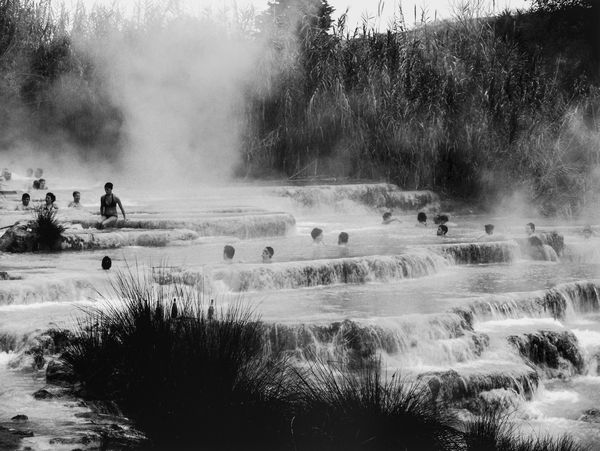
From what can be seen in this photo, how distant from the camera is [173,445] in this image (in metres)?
4.49

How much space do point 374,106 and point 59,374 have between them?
14402 millimetres

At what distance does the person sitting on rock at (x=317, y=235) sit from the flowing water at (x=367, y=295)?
176mm

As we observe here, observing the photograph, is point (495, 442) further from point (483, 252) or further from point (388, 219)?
point (388, 219)

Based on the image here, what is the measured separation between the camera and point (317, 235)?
13180mm

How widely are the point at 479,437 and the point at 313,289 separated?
20.3ft

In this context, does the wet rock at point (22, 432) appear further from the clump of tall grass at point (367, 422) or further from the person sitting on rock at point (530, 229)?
the person sitting on rock at point (530, 229)

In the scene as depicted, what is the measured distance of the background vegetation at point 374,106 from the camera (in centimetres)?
1852

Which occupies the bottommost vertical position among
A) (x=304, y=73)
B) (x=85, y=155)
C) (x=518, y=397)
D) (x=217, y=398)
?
(x=518, y=397)

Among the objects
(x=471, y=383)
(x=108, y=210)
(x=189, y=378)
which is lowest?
(x=471, y=383)

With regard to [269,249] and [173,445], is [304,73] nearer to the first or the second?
[269,249]

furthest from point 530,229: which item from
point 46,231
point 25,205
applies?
point 25,205

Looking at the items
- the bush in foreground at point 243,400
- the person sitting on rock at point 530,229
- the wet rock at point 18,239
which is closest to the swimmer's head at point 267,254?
the wet rock at point 18,239

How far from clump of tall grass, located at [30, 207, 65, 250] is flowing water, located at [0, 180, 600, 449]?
8.8 inches

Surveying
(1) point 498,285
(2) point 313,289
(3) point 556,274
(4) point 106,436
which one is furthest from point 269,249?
(4) point 106,436
